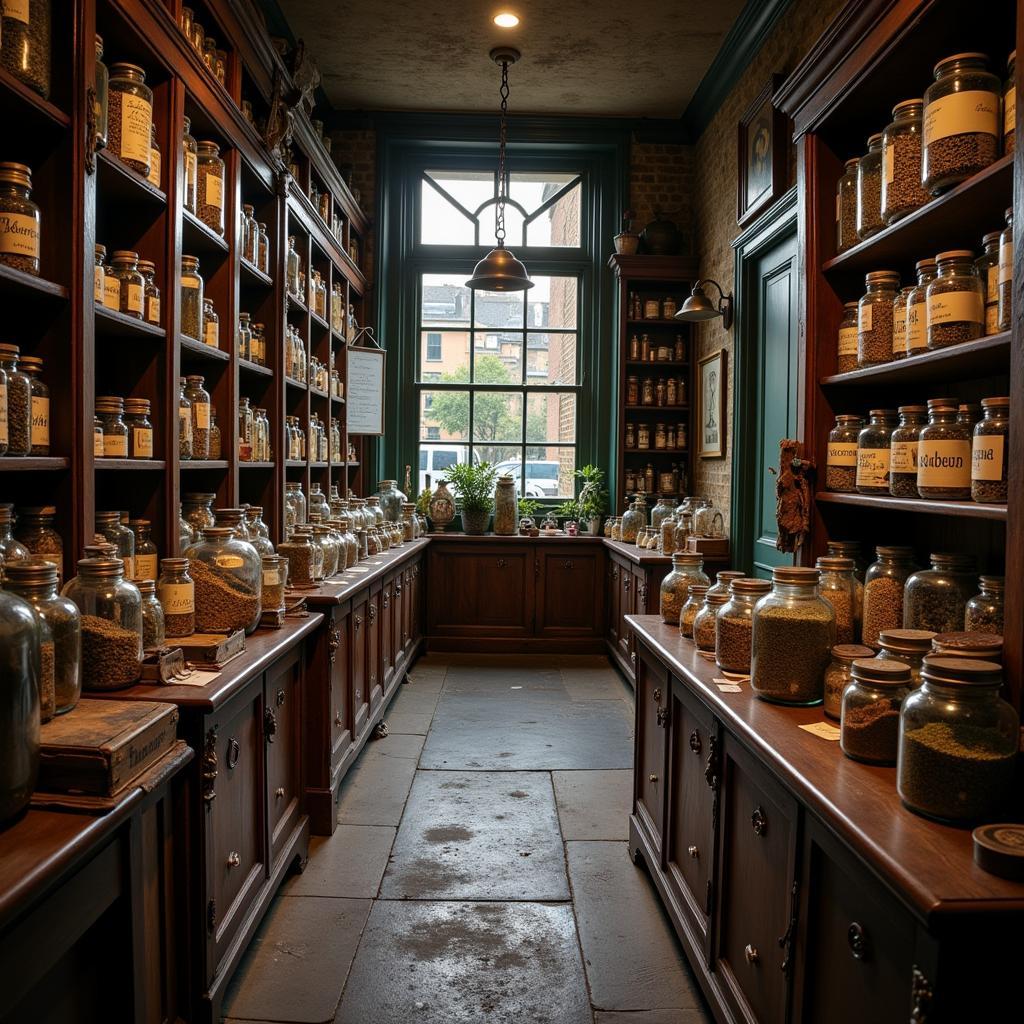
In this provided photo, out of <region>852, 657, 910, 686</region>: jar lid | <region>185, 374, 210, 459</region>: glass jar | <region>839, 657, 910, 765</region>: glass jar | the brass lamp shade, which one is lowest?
<region>839, 657, 910, 765</region>: glass jar

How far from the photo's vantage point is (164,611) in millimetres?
2357

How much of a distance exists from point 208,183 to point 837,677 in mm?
2796

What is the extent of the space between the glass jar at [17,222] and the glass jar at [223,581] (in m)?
0.87

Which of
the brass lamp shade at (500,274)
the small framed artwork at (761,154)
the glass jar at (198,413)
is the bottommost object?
the glass jar at (198,413)

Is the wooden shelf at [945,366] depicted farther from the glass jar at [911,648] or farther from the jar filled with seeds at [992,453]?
the glass jar at [911,648]

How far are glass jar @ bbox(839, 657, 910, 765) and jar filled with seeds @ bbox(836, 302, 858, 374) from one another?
1.17m

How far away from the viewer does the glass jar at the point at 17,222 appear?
6.70 feet

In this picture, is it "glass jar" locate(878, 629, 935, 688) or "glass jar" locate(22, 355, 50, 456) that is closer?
"glass jar" locate(878, 629, 935, 688)

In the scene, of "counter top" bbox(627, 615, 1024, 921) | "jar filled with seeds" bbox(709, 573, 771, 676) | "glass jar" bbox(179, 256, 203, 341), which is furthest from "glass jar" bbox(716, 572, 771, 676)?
"glass jar" bbox(179, 256, 203, 341)

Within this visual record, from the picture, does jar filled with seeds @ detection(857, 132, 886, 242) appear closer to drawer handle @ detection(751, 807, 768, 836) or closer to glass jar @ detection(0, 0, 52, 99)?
drawer handle @ detection(751, 807, 768, 836)

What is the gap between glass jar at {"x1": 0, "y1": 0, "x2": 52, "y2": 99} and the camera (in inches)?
78.7

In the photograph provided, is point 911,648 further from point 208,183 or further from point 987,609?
point 208,183

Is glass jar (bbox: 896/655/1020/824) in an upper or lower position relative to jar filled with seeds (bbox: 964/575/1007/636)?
lower

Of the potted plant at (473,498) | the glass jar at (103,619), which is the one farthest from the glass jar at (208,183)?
the potted plant at (473,498)
